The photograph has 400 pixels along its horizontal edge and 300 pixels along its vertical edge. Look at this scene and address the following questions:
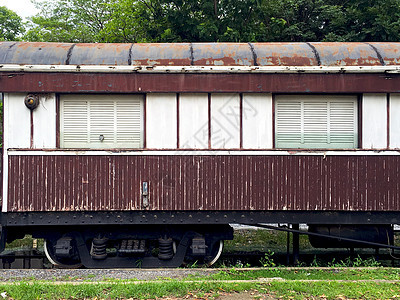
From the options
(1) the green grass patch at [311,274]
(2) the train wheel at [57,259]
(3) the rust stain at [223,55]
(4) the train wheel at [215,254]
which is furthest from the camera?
(4) the train wheel at [215,254]

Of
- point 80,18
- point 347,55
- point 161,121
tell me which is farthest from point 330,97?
point 80,18

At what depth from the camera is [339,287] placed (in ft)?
19.1

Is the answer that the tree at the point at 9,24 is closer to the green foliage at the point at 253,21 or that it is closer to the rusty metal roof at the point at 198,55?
the green foliage at the point at 253,21

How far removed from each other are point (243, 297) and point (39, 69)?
4832mm

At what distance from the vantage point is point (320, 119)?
23.3 ft

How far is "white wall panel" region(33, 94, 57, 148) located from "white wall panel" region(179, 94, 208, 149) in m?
2.16

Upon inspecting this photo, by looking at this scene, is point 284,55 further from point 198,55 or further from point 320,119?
point 198,55

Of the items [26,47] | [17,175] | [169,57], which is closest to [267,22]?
[169,57]

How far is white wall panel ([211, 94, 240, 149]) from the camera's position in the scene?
696cm

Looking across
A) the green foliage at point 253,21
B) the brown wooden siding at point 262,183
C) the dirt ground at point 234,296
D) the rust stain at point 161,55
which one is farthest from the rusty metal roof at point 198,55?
the green foliage at point 253,21

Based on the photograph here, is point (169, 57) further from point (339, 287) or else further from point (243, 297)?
point (339, 287)

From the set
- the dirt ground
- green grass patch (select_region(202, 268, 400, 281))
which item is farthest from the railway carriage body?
the dirt ground

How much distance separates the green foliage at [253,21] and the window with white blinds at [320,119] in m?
6.28

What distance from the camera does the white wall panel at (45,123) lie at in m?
6.84
